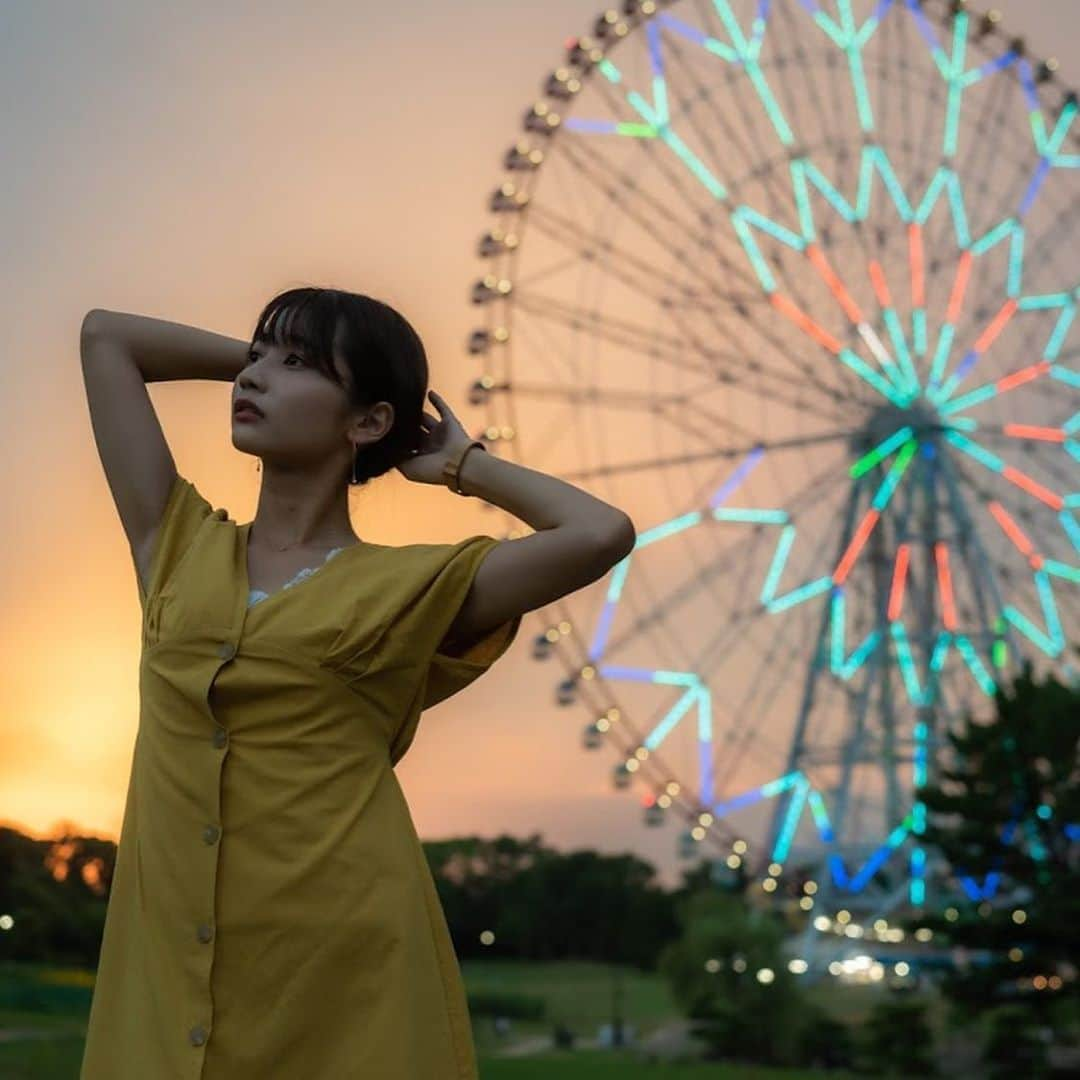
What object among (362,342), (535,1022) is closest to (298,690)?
(362,342)

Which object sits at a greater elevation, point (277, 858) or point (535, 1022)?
point (535, 1022)

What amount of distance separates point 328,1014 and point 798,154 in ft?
59.8

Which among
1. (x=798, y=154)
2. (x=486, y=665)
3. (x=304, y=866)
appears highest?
(x=798, y=154)

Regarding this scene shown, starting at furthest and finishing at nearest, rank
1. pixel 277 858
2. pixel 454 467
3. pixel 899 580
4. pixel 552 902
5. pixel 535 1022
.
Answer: pixel 552 902
pixel 535 1022
pixel 899 580
pixel 454 467
pixel 277 858

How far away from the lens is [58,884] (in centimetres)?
2647

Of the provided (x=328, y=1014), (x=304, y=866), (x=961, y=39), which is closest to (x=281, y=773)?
(x=304, y=866)

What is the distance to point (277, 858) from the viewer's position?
1.84 m

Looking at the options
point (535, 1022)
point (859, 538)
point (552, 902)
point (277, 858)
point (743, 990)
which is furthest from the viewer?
point (552, 902)

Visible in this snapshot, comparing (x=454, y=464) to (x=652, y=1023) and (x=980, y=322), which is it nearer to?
(x=980, y=322)

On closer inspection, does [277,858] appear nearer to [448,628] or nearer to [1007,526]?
[448,628]

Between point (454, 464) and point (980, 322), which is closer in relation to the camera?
point (454, 464)

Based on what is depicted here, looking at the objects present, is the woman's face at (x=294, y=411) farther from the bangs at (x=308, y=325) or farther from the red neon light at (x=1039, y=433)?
the red neon light at (x=1039, y=433)

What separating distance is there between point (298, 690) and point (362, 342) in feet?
1.13

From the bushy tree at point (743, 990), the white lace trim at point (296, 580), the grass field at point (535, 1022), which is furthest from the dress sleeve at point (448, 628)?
the bushy tree at point (743, 990)
